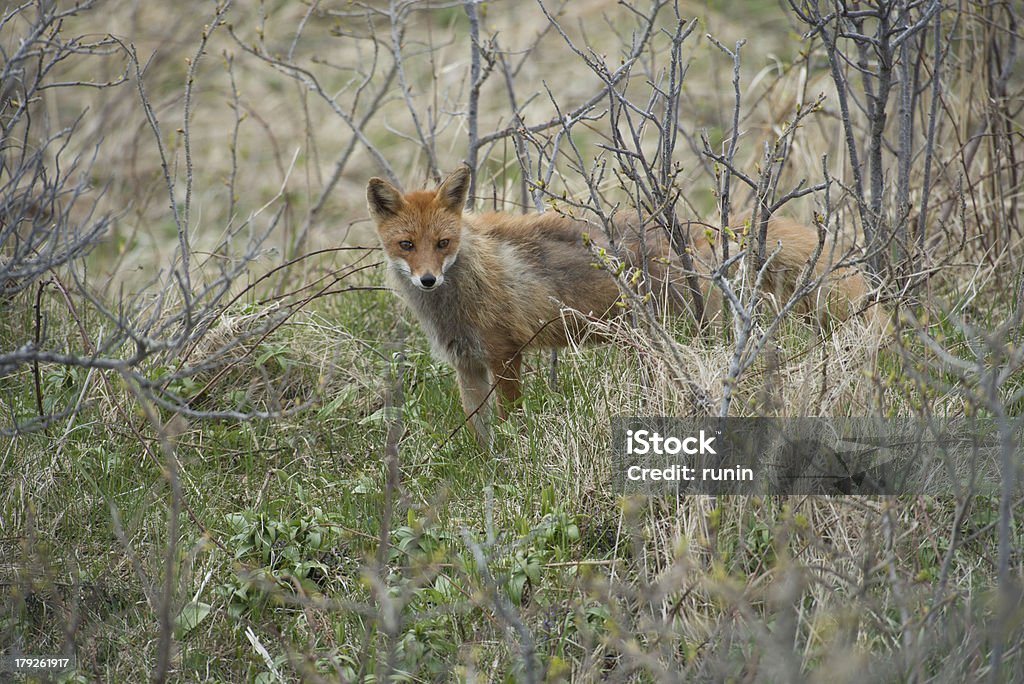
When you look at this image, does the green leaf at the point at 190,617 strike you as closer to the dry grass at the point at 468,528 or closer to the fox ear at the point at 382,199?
the dry grass at the point at 468,528

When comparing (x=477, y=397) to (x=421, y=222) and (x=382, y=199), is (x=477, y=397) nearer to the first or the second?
(x=421, y=222)

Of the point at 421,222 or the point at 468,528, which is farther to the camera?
the point at 421,222

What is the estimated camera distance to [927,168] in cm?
603

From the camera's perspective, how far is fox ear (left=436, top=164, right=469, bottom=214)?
6129 millimetres

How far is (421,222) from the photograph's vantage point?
6098 mm

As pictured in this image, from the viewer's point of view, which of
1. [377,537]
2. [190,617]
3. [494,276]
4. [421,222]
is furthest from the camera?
[494,276]

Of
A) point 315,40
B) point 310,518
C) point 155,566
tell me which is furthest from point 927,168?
point 315,40

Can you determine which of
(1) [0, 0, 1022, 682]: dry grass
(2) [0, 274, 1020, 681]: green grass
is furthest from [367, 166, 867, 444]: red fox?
(2) [0, 274, 1020, 681]: green grass

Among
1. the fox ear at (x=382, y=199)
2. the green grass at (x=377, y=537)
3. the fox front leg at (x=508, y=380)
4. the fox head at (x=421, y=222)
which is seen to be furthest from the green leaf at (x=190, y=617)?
the fox ear at (x=382, y=199)

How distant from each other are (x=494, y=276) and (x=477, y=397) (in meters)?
0.79

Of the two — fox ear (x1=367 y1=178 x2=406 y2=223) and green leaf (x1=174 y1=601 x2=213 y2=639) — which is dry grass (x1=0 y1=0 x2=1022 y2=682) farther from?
fox ear (x1=367 y1=178 x2=406 y2=223)

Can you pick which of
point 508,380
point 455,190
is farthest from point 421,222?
point 508,380

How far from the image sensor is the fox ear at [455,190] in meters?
6.13

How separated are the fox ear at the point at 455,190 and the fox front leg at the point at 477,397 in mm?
1002
